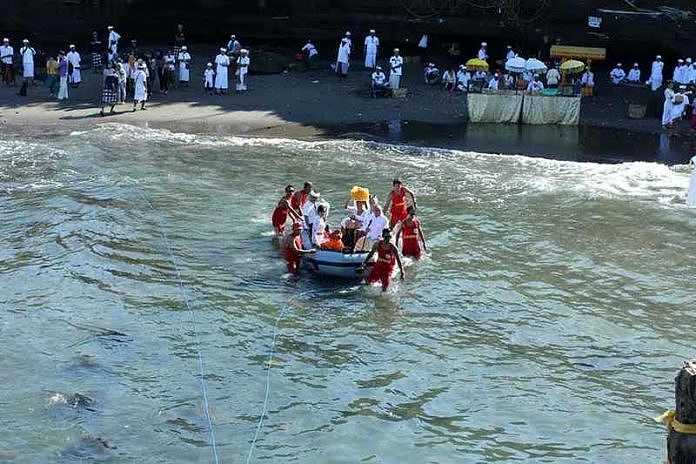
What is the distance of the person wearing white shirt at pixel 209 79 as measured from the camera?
120 ft

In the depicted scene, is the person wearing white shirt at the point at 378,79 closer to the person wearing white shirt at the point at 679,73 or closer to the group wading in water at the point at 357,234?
the person wearing white shirt at the point at 679,73

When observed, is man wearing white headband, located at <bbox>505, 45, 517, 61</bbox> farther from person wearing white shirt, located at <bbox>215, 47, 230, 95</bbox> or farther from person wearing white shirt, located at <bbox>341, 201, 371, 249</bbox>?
person wearing white shirt, located at <bbox>341, 201, 371, 249</bbox>

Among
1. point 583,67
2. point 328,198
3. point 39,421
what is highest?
point 583,67

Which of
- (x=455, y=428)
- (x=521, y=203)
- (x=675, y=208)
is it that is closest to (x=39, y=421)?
(x=455, y=428)

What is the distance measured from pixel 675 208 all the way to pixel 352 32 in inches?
860

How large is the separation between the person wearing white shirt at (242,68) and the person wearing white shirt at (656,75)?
15086 millimetres

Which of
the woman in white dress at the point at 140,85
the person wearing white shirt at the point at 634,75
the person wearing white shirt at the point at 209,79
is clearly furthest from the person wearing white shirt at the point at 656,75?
the woman in white dress at the point at 140,85

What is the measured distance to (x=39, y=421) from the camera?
1385 centimetres

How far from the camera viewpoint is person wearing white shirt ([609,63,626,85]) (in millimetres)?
37875

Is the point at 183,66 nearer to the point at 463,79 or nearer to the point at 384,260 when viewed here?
the point at 463,79

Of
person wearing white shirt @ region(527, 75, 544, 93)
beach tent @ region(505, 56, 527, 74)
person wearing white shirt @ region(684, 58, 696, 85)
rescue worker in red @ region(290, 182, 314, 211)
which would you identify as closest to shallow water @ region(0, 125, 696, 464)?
rescue worker in red @ region(290, 182, 314, 211)

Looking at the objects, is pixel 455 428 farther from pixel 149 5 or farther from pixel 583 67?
pixel 149 5

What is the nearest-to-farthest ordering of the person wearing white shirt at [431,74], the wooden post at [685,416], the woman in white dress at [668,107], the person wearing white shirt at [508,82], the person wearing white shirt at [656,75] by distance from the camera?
the wooden post at [685,416] < the woman in white dress at [668,107] < the person wearing white shirt at [508,82] < the person wearing white shirt at [656,75] < the person wearing white shirt at [431,74]

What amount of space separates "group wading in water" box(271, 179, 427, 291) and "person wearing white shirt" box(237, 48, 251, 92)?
16673mm
